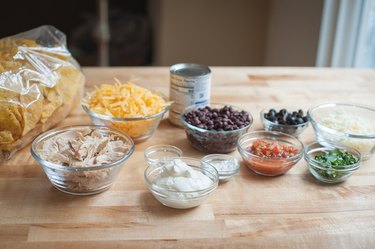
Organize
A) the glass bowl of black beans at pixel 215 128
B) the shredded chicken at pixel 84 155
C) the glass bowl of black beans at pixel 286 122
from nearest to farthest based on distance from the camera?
the shredded chicken at pixel 84 155 → the glass bowl of black beans at pixel 215 128 → the glass bowl of black beans at pixel 286 122

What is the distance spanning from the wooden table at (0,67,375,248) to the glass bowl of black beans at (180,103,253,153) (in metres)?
0.04

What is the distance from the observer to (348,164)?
135 centimetres

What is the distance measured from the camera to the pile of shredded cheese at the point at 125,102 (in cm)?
149

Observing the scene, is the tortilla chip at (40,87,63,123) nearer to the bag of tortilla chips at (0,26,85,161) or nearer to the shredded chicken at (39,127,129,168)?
the bag of tortilla chips at (0,26,85,161)

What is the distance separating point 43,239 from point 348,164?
2.70ft

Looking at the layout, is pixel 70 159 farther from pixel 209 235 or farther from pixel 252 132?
pixel 252 132

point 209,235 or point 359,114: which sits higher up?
point 359,114

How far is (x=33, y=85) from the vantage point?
4.83 ft

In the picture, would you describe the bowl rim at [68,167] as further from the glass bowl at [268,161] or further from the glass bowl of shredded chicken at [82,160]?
the glass bowl at [268,161]

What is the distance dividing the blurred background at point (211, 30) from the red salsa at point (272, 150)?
1428 millimetres

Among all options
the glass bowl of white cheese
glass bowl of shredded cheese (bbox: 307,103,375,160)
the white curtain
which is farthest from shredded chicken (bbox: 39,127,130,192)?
the white curtain

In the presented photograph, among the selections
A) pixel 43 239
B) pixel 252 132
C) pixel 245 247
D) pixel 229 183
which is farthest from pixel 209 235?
pixel 252 132

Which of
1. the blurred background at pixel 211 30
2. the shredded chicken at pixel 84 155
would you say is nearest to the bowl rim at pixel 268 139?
the shredded chicken at pixel 84 155

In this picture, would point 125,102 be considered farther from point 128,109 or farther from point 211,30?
point 211,30
